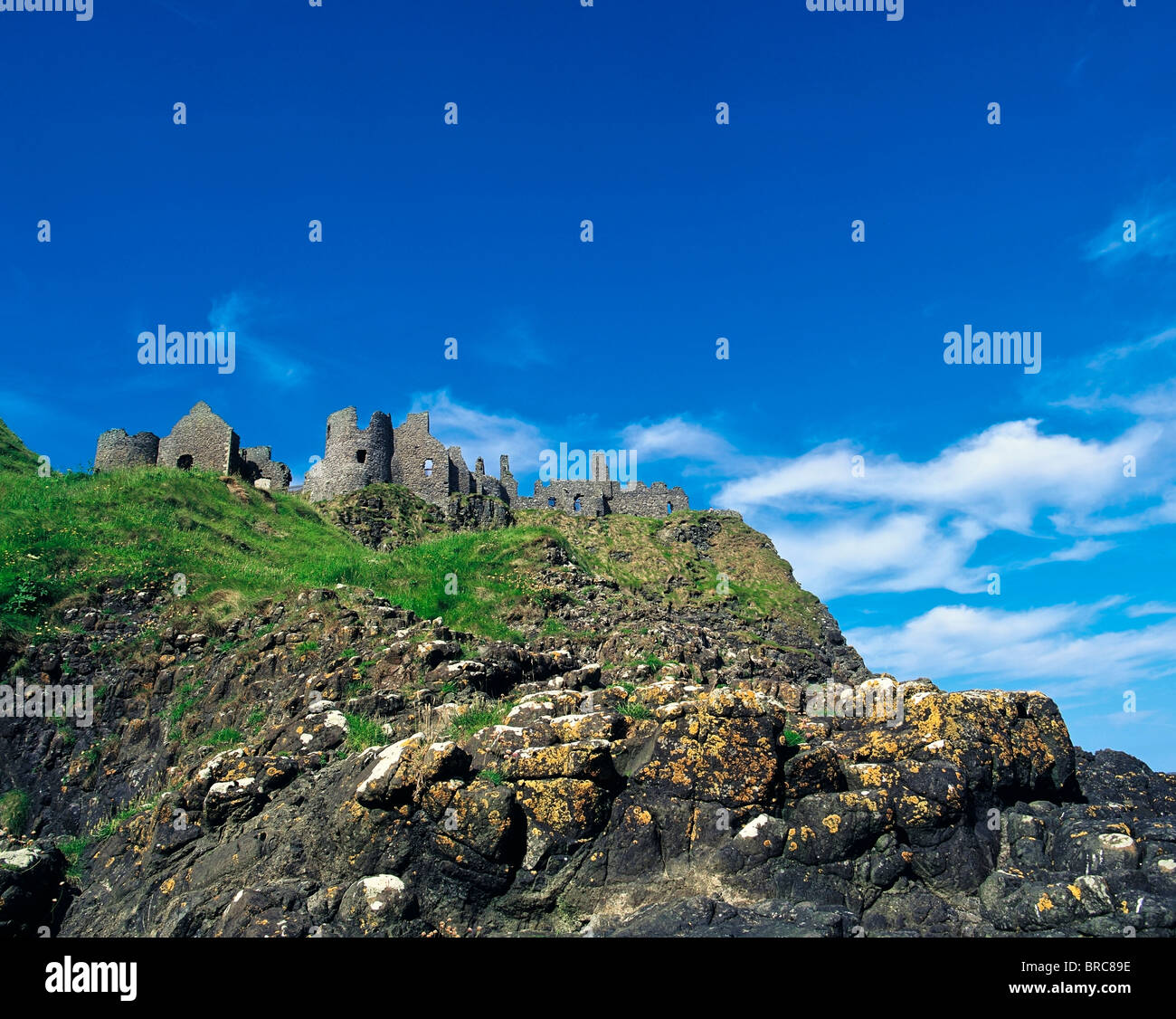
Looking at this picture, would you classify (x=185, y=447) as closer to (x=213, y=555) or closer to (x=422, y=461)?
Result: (x=422, y=461)

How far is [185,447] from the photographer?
4741 centimetres

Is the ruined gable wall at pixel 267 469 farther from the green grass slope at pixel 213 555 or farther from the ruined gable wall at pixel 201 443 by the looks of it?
the green grass slope at pixel 213 555

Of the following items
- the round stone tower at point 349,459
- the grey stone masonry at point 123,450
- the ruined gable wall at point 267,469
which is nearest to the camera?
the grey stone masonry at point 123,450

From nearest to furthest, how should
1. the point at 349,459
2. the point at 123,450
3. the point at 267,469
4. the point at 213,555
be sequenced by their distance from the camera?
the point at 213,555 < the point at 123,450 < the point at 267,469 < the point at 349,459

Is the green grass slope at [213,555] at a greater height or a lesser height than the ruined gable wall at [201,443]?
lesser

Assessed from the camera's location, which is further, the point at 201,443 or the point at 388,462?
the point at 388,462

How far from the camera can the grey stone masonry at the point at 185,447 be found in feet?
153

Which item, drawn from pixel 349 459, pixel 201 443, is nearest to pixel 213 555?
pixel 201 443

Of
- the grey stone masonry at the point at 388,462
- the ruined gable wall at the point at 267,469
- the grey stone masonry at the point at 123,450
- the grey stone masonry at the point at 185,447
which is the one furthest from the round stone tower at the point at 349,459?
the grey stone masonry at the point at 123,450

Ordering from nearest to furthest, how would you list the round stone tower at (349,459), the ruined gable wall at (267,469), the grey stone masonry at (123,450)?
1. the grey stone masonry at (123,450)
2. the ruined gable wall at (267,469)
3. the round stone tower at (349,459)

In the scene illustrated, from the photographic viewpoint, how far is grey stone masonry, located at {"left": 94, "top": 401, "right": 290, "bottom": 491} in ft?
153

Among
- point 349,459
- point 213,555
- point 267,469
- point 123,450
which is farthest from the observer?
point 349,459

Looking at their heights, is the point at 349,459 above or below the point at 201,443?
above
